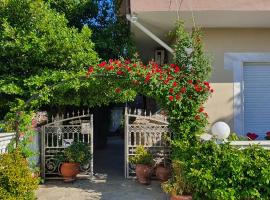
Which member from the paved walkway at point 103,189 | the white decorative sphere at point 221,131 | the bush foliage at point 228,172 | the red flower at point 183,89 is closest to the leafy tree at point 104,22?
the paved walkway at point 103,189

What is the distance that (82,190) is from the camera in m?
9.21

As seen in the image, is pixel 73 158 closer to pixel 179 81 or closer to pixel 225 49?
pixel 179 81

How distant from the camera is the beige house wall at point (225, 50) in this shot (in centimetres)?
1056

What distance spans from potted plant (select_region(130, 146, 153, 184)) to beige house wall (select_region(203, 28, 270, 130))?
2.17 meters

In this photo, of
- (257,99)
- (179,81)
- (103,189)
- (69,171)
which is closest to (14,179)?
(103,189)

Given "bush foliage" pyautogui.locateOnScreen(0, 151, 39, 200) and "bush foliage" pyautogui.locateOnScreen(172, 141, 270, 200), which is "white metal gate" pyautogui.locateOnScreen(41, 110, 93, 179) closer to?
"bush foliage" pyautogui.locateOnScreen(0, 151, 39, 200)

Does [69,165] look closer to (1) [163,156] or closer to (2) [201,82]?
(1) [163,156]

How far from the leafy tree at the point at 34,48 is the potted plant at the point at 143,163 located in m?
2.74

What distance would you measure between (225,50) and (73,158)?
204 inches

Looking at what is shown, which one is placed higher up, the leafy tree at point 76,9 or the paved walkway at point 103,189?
the leafy tree at point 76,9

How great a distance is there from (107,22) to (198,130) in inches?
251

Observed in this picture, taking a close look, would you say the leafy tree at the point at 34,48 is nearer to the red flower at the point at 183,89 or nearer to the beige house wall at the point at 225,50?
the red flower at the point at 183,89

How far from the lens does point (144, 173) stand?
31.8 ft

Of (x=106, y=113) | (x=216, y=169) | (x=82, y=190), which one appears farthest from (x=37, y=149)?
(x=106, y=113)
